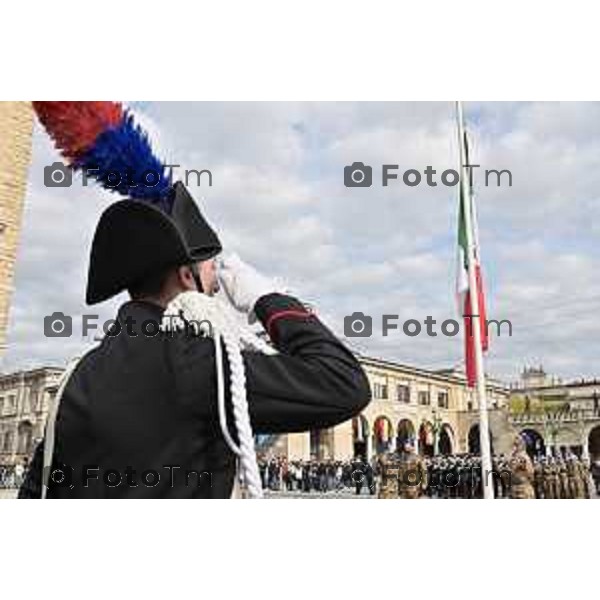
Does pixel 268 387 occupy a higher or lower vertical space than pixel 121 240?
lower

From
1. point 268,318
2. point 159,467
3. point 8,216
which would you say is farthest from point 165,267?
point 8,216

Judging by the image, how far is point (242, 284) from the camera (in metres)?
1.25

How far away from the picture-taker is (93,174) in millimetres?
1364

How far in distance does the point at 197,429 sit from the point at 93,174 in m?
0.57

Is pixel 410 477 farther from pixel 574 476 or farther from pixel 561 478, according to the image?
pixel 574 476

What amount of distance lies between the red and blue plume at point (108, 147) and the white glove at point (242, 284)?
196 mm

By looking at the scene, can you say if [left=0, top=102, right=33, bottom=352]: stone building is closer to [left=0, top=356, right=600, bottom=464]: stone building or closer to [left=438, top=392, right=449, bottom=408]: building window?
[left=0, top=356, right=600, bottom=464]: stone building

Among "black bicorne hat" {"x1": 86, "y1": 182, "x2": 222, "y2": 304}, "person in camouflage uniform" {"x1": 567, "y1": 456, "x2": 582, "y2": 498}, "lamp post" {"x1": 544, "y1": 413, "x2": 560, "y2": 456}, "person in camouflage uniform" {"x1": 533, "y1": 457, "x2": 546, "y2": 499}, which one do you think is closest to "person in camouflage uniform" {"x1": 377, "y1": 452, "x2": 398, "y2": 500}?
"person in camouflage uniform" {"x1": 533, "y1": 457, "x2": 546, "y2": 499}

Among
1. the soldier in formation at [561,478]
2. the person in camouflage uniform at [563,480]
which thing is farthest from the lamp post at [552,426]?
the person in camouflage uniform at [563,480]

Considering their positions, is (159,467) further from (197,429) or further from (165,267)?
(165,267)

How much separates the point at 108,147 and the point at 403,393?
20319 mm
